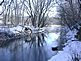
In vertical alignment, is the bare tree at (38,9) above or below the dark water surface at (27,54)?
above

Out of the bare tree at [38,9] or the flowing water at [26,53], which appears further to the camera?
the bare tree at [38,9]

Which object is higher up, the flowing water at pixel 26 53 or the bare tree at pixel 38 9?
Answer: the bare tree at pixel 38 9

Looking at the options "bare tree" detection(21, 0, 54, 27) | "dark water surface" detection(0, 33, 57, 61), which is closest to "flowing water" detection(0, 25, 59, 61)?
"dark water surface" detection(0, 33, 57, 61)

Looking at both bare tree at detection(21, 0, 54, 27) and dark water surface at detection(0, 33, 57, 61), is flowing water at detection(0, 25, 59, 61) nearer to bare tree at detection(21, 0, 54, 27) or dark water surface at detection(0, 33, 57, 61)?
dark water surface at detection(0, 33, 57, 61)

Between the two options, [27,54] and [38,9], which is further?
[38,9]

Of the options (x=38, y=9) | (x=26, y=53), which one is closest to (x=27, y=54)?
(x=26, y=53)

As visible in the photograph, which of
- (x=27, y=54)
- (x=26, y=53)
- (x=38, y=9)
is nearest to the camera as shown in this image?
(x=27, y=54)

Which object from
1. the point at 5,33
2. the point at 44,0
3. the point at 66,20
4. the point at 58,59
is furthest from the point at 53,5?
the point at 58,59

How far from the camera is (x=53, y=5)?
1841 inches

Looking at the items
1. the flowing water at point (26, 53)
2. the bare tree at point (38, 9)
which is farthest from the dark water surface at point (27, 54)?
the bare tree at point (38, 9)

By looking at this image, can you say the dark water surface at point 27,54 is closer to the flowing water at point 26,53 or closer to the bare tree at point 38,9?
the flowing water at point 26,53

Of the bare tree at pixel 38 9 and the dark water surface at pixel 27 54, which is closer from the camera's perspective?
the dark water surface at pixel 27 54

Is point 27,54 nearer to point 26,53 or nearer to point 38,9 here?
point 26,53

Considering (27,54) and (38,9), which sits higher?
(38,9)
